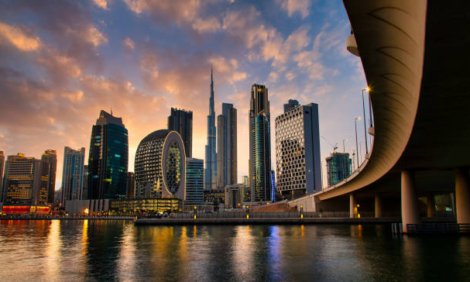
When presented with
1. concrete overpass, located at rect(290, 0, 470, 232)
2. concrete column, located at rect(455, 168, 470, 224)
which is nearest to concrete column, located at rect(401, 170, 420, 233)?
concrete column, located at rect(455, 168, 470, 224)

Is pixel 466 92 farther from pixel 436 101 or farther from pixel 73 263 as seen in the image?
pixel 73 263

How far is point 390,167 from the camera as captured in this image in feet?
164

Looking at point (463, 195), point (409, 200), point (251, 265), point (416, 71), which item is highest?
point (416, 71)

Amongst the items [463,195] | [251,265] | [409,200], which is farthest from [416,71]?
[463,195]

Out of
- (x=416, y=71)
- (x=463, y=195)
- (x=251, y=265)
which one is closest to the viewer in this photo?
(x=416, y=71)

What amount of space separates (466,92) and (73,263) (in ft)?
94.4

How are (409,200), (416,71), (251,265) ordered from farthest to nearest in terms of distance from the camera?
(409,200) → (251,265) → (416,71)

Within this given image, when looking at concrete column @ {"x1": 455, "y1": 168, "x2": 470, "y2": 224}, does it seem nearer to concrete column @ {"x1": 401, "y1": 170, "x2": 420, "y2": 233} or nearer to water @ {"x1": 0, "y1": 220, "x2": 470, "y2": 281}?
concrete column @ {"x1": 401, "y1": 170, "x2": 420, "y2": 233}

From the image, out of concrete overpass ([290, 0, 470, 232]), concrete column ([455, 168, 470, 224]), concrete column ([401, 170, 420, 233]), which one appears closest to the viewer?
concrete overpass ([290, 0, 470, 232])

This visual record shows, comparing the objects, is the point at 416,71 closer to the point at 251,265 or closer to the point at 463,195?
the point at 251,265

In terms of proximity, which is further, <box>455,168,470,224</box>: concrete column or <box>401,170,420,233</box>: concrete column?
<box>401,170,420,233</box>: concrete column

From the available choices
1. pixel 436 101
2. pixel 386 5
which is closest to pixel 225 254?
pixel 436 101

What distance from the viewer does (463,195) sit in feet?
171

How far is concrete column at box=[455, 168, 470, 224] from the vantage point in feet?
169
